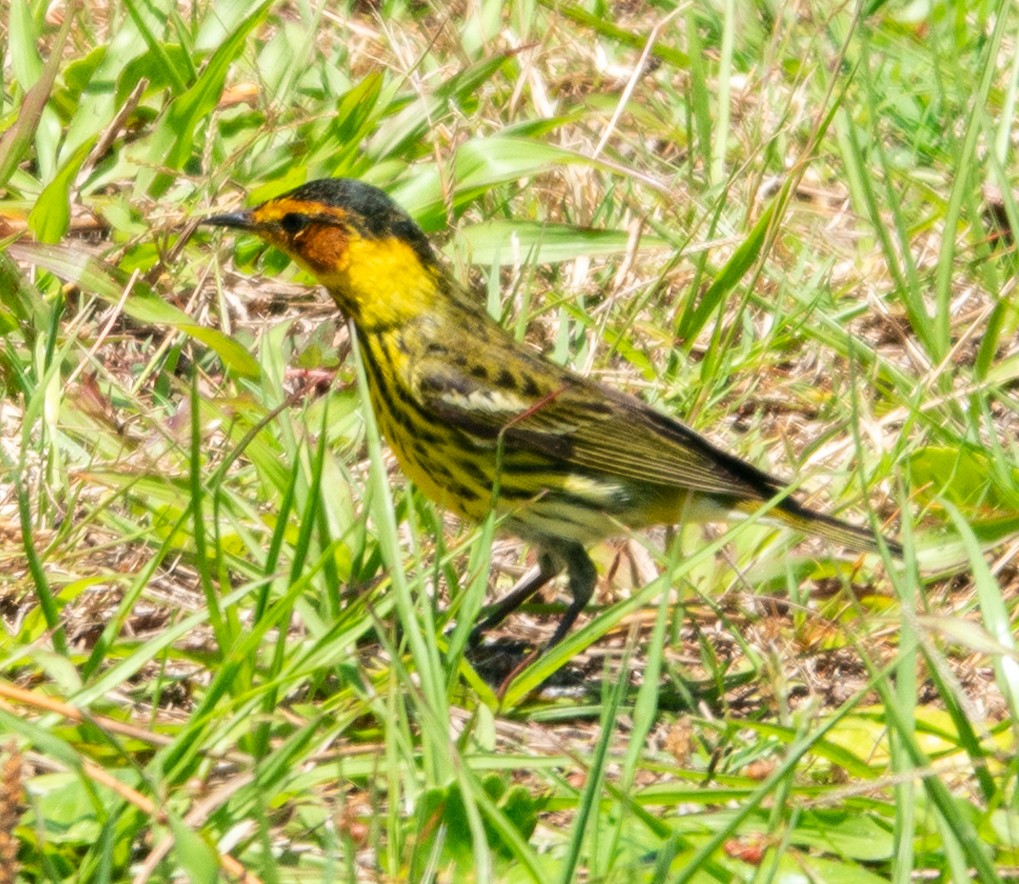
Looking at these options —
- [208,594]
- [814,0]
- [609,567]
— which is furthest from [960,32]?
[208,594]

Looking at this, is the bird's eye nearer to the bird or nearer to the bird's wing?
the bird

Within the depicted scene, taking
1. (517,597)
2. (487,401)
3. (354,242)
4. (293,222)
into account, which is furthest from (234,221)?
(517,597)

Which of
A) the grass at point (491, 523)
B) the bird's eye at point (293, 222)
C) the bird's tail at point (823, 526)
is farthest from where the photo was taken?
the bird's eye at point (293, 222)

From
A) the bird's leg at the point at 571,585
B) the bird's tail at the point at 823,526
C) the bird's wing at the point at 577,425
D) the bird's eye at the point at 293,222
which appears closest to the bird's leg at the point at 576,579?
the bird's leg at the point at 571,585

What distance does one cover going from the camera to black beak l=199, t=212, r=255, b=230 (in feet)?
12.3

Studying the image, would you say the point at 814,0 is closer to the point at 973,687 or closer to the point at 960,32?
the point at 960,32

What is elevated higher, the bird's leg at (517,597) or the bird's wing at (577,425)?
the bird's wing at (577,425)

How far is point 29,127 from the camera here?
3930 mm

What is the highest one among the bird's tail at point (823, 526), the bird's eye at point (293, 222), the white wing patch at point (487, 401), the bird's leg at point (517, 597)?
the bird's eye at point (293, 222)

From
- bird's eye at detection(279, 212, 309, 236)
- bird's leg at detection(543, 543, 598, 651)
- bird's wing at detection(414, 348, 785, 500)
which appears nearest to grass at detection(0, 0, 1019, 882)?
bird's leg at detection(543, 543, 598, 651)

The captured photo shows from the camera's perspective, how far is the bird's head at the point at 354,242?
12.3ft

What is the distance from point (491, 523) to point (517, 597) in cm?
98

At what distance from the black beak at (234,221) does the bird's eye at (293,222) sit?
8 cm

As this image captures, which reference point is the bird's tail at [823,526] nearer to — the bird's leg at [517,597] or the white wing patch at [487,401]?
the bird's leg at [517,597]
